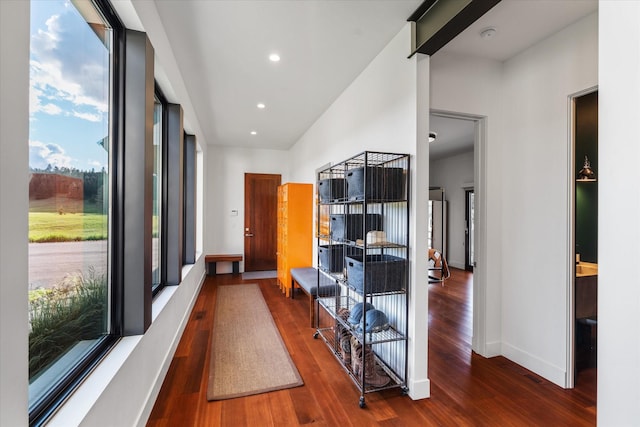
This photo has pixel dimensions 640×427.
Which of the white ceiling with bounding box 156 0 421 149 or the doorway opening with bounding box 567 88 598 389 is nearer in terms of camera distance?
the white ceiling with bounding box 156 0 421 149

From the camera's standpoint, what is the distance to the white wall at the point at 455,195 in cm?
721

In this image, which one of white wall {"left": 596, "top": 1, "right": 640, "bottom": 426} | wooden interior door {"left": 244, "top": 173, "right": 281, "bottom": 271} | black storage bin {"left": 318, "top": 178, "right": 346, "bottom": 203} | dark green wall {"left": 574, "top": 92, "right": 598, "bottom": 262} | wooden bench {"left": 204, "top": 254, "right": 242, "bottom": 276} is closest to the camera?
white wall {"left": 596, "top": 1, "right": 640, "bottom": 426}

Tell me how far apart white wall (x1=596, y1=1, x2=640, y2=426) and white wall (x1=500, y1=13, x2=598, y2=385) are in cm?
137

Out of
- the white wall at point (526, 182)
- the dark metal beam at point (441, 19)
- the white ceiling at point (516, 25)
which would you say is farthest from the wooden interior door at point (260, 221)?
the dark metal beam at point (441, 19)

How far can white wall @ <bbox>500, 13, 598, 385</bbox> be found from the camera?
228 centimetres

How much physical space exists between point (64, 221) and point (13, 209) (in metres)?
0.56

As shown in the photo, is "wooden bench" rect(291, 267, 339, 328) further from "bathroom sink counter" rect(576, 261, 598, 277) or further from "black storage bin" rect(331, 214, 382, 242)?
"bathroom sink counter" rect(576, 261, 598, 277)

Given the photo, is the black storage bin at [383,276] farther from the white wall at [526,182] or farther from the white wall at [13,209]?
the white wall at [13,209]

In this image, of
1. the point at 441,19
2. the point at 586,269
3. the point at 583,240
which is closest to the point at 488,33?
the point at 441,19

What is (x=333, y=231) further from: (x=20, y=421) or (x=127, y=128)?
(x=20, y=421)

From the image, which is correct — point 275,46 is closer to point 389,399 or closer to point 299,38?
point 299,38

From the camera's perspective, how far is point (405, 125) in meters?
2.26

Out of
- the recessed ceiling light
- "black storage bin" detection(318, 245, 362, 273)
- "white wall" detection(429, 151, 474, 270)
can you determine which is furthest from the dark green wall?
"white wall" detection(429, 151, 474, 270)

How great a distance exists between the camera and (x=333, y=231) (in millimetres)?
2941
